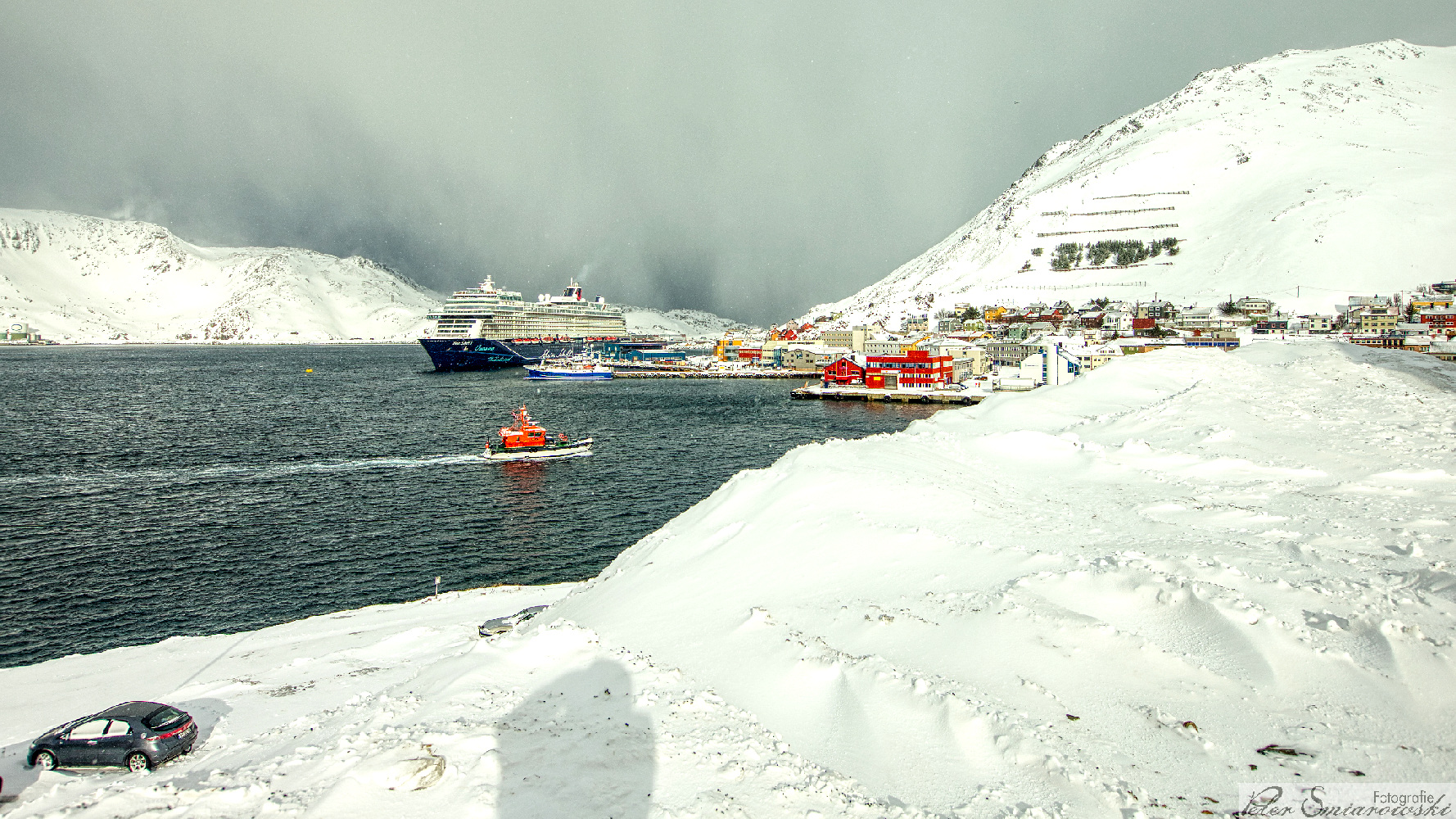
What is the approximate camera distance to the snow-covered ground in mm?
6109

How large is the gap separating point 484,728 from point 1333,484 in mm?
18305

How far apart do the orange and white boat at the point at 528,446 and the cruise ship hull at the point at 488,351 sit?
6744 cm

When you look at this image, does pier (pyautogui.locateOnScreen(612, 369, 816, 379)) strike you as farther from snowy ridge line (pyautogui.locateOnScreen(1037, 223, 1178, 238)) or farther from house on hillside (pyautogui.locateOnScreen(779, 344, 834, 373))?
snowy ridge line (pyautogui.locateOnScreen(1037, 223, 1178, 238))

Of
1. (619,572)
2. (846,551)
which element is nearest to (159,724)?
(619,572)

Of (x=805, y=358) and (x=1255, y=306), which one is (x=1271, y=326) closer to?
(x=1255, y=306)

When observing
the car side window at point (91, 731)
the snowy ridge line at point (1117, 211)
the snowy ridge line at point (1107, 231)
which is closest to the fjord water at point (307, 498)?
the car side window at point (91, 731)

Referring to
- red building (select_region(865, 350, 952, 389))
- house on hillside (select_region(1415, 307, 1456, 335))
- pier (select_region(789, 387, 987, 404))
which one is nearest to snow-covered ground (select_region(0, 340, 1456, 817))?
pier (select_region(789, 387, 987, 404))

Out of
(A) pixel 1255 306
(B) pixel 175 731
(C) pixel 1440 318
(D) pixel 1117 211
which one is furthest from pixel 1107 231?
(B) pixel 175 731

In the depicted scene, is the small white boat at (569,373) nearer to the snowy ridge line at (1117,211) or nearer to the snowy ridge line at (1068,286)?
the snowy ridge line at (1068,286)

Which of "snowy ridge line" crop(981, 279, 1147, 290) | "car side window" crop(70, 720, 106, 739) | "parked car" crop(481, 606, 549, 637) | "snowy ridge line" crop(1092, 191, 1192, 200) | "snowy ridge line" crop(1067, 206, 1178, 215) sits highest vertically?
"snowy ridge line" crop(1092, 191, 1192, 200)

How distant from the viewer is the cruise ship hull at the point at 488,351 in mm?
100812

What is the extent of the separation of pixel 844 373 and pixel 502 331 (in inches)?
2317

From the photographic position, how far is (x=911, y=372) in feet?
226

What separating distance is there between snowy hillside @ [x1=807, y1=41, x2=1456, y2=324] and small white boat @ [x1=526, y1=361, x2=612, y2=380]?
6595 centimetres
